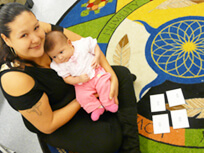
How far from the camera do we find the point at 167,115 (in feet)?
5.54

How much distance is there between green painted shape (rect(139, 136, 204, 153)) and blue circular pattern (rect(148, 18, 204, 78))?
A: 683mm

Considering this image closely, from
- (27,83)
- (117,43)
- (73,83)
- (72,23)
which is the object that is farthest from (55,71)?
(72,23)

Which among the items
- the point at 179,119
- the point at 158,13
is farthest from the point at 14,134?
the point at 158,13

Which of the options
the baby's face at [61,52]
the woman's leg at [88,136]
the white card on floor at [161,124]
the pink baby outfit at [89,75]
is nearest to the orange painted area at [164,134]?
the white card on floor at [161,124]

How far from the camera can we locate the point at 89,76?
4.54ft

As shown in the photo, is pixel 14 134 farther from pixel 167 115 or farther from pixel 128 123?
pixel 167 115

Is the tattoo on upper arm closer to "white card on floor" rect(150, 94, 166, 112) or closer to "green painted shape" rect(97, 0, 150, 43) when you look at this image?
"white card on floor" rect(150, 94, 166, 112)

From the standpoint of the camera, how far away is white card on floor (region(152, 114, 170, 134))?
1641 millimetres

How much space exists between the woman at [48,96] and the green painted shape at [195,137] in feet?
1.56

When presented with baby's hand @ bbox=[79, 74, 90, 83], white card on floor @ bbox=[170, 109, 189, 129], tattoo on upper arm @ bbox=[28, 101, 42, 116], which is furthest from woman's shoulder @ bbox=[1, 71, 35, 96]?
white card on floor @ bbox=[170, 109, 189, 129]

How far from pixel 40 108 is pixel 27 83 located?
7.0 inches

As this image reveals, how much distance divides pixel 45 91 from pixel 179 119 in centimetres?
115

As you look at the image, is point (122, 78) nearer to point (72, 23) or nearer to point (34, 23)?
point (34, 23)

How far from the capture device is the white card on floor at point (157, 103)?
175 cm
